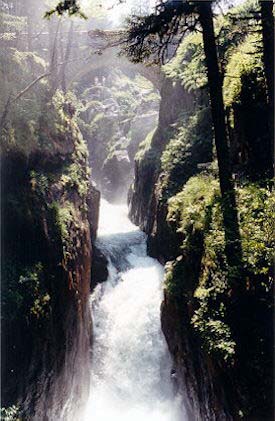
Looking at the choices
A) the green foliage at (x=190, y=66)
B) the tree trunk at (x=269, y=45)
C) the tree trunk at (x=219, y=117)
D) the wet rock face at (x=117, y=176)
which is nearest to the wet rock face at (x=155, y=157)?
the green foliage at (x=190, y=66)

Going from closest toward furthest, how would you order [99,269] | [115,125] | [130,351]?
[130,351]
[99,269]
[115,125]

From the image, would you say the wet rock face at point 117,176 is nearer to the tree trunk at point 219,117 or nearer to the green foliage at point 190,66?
the green foliage at point 190,66

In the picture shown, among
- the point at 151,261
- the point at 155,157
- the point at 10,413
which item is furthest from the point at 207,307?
the point at 155,157

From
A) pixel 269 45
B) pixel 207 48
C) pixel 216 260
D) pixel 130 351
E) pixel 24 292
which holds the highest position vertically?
pixel 207 48

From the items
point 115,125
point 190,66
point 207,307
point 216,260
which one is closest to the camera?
point 207,307

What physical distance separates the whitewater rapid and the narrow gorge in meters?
0.05

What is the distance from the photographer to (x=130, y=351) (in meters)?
13.5

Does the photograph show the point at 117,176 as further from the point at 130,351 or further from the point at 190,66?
the point at 130,351

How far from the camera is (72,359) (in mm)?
10938

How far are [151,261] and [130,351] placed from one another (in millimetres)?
5192

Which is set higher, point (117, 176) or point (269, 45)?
point (269, 45)

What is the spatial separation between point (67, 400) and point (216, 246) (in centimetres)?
626

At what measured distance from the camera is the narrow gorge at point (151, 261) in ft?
22.3

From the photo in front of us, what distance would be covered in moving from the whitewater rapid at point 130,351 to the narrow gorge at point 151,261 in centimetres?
5
